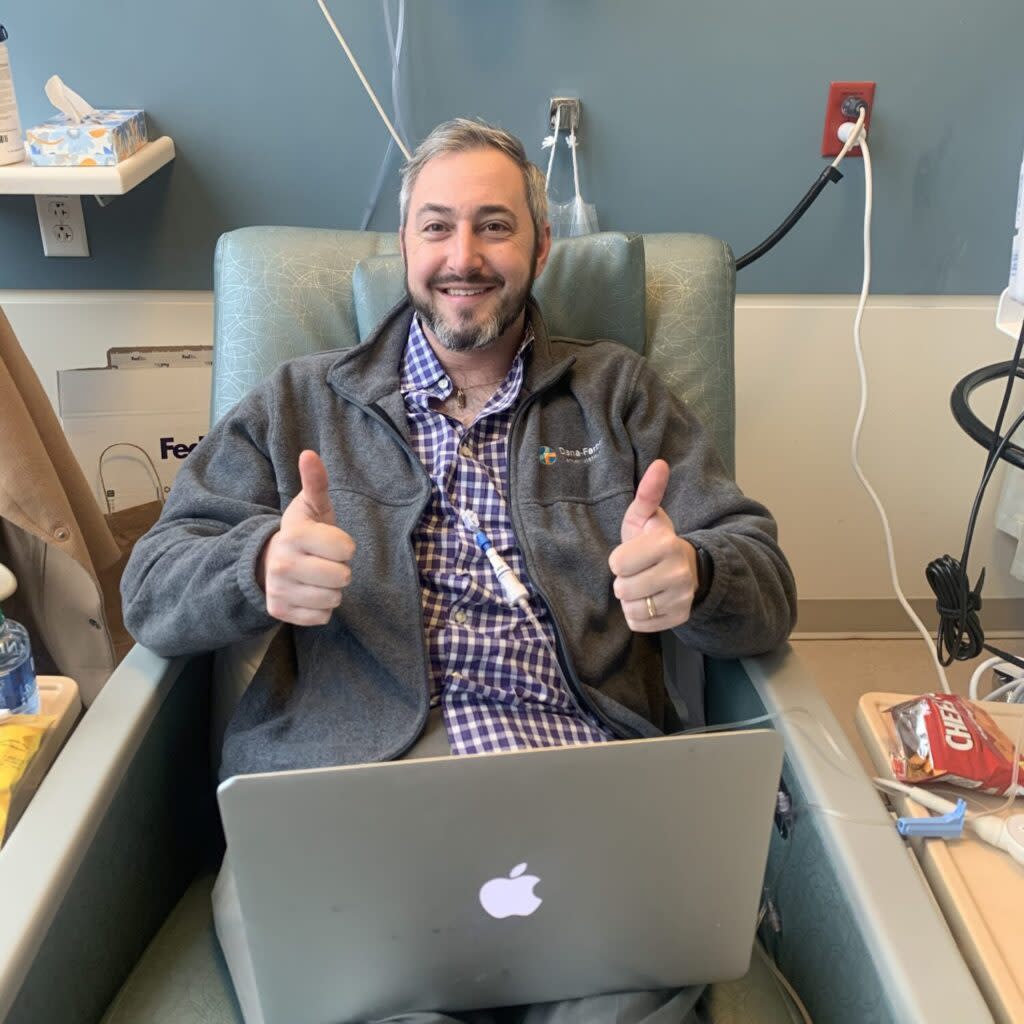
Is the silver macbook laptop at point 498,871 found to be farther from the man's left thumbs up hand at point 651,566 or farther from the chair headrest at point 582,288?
the chair headrest at point 582,288

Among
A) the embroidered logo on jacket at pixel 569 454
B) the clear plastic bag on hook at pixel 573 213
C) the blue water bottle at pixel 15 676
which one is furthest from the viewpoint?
the clear plastic bag on hook at pixel 573 213

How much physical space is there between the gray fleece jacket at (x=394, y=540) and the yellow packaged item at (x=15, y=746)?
14cm

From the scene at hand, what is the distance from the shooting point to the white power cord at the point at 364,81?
1.70 m

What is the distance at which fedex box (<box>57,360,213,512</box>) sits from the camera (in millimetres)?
1853

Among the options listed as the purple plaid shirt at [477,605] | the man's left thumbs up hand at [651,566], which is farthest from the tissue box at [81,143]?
the man's left thumbs up hand at [651,566]


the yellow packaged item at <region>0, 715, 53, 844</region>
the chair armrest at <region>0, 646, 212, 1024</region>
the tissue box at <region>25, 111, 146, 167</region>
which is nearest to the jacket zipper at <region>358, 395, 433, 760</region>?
the chair armrest at <region>0, 646, 212, 1024</region>

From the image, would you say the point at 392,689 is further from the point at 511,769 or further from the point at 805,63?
the point at 805,63

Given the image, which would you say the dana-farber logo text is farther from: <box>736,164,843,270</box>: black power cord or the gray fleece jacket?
<box>736,164,843,270</box>: black power cord

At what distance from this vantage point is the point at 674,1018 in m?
0.90

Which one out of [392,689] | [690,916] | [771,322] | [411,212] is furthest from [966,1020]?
[771,322]

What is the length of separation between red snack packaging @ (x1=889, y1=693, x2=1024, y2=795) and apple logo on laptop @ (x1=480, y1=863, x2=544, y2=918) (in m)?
0.48

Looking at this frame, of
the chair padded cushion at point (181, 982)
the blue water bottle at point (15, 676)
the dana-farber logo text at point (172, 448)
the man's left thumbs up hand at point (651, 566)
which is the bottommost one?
the chair padded cushion at point (181, 982)

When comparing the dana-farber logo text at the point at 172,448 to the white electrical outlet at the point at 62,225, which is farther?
the dana-farber logo text at the point at 172,448

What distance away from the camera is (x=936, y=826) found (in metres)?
1.01
